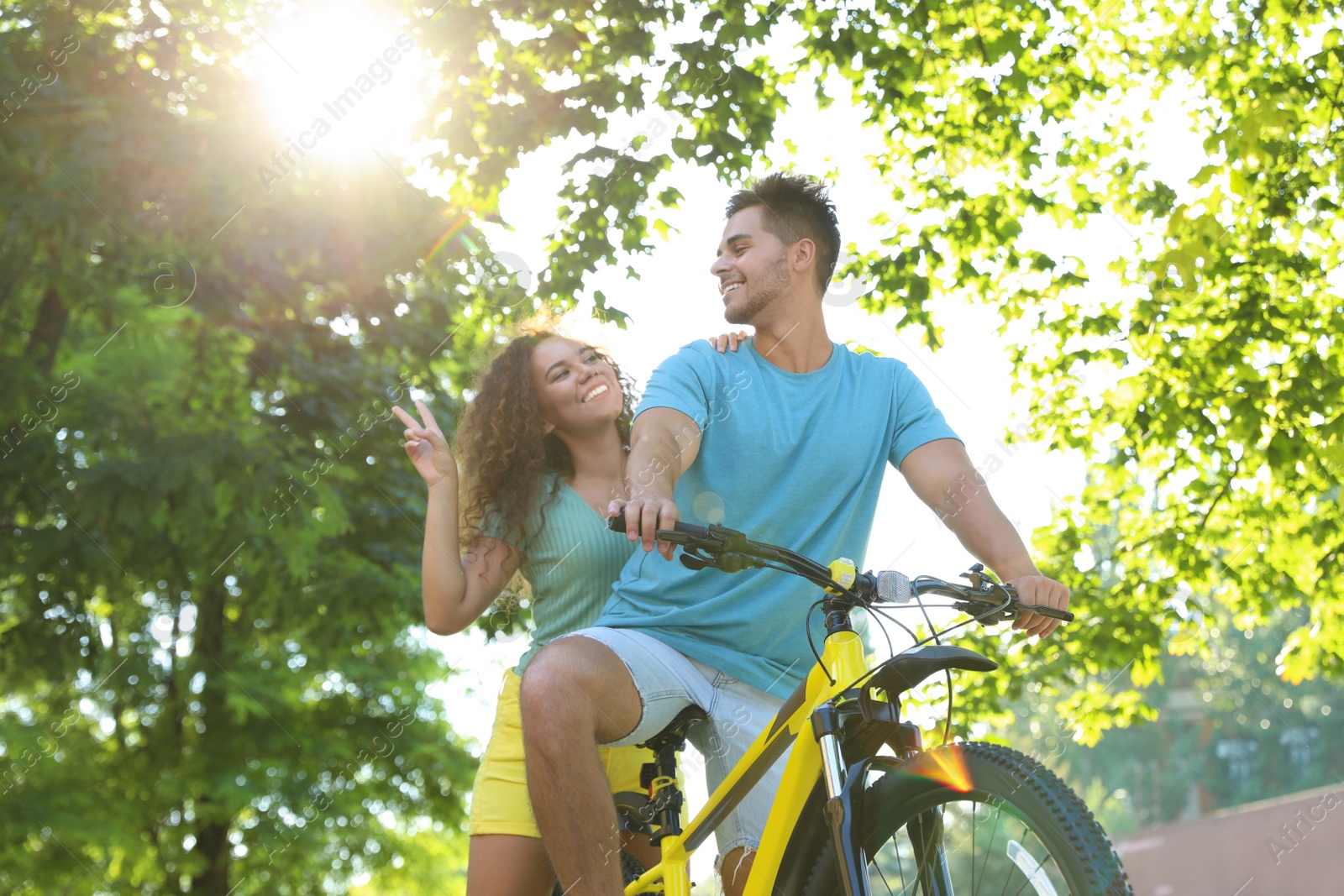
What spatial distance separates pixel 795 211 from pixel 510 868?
184 cm

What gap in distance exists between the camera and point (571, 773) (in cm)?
236

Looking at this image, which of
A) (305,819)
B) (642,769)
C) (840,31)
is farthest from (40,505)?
(642,769)

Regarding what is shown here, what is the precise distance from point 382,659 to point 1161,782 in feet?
159

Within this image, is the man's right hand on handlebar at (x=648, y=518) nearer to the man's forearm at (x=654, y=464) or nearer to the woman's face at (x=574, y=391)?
the man's forearm at (x=654, y=464)

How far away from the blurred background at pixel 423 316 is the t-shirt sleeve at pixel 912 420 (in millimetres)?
667

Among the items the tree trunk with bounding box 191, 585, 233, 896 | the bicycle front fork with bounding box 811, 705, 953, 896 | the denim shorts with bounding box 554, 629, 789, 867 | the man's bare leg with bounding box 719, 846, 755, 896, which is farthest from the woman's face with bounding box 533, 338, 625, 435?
the tree trunk with bounding box 191, 585, 233, 896

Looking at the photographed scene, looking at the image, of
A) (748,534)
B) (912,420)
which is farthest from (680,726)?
(912,420)

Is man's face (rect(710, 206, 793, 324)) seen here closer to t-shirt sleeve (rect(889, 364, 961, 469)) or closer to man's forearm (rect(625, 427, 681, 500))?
t-shirt sleeve (rect(889, 364, 961, 469))

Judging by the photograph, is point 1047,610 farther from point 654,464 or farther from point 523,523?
point 523,523

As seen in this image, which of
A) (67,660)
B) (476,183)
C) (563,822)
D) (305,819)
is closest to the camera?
(563,822)

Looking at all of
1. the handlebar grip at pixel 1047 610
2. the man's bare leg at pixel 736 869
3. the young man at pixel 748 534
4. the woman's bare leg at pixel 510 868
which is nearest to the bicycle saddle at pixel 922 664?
the handlebar grip at pixel 1047 610

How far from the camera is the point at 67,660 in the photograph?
29.8ft

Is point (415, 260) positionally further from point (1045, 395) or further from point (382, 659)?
point (382, 659)

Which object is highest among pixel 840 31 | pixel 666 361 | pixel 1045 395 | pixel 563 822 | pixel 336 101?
pixel 336 101
